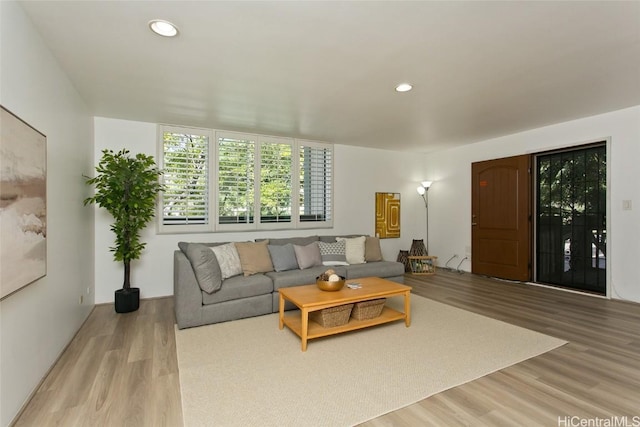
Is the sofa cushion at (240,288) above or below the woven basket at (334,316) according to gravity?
above

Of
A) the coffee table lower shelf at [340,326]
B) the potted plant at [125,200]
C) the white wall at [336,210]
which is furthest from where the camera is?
the white wall at [336,210]

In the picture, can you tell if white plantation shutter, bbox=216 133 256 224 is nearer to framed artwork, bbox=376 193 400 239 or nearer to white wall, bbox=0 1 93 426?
white wall, bbox=0 1 93 426

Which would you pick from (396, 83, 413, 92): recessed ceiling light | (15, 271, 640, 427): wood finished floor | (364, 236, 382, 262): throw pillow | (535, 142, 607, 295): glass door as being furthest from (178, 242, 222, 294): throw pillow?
(535, 142, 607, 295): glass door

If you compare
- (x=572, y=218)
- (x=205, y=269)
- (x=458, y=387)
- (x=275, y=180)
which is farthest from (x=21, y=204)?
(x=572, y=218)

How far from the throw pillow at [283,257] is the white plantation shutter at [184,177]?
3.99 ft

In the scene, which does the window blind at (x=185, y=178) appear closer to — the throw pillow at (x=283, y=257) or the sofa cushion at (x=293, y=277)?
the throw pillow at (x=283, y=257)

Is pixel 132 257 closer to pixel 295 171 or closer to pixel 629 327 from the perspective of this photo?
pixel 295 171

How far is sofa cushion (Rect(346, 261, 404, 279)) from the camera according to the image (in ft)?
14.5

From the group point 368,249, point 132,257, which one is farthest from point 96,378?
point 368,249

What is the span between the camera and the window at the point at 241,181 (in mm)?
4531

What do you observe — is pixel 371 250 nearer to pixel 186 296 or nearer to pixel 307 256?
pixel 307 256

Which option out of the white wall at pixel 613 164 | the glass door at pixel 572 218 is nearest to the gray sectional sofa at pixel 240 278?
the glass door at pixel 572 218

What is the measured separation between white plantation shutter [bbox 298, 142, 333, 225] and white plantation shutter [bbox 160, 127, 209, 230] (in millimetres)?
1580

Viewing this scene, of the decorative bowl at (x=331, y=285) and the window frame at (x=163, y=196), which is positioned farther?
the window frame at (x=163, y=196)
